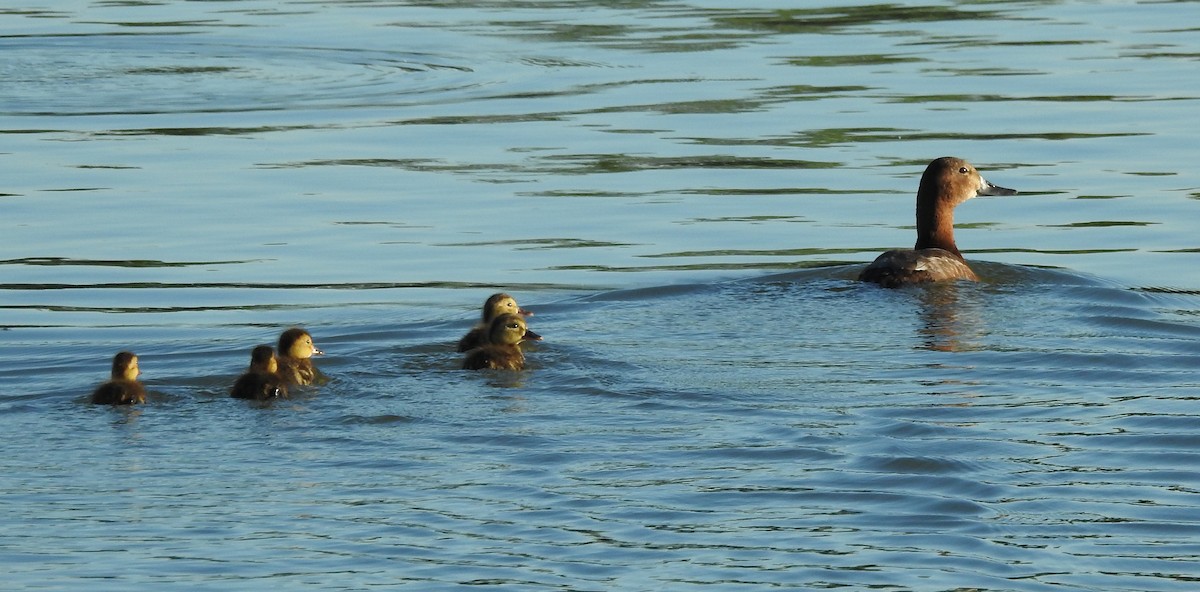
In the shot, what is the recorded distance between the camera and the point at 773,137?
18172 mm

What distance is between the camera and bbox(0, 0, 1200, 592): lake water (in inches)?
303

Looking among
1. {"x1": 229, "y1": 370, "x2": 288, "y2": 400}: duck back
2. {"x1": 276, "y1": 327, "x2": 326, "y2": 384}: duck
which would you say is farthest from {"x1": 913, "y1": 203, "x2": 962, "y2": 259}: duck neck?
{"x1": 229, "y1": 370, "x2": 288, "y2": 400}: duck back

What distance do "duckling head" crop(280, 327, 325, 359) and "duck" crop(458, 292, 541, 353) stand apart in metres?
0.89

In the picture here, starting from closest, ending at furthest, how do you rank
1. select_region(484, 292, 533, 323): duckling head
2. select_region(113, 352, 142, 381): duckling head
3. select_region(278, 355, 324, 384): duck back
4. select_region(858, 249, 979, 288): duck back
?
select_region(113, 352, 142, 381): duckling head < select_region(278, 355, 324, 384): duck back < select_region(484, 292, 533, 323): duckling head < select_region(858, 249, 979, 288): duck back

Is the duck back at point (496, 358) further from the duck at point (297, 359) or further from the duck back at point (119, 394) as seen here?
the duck back at point (119, 394)

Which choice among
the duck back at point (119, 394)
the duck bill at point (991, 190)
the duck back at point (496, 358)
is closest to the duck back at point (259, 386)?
the duck back at point (119, 394)

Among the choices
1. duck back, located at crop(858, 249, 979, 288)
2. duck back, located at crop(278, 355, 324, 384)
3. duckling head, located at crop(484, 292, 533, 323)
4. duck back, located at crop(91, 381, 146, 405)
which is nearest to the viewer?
duck back, located at crop(91, 381, 146, 405)

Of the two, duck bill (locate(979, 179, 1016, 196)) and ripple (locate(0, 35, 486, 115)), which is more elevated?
ripple (locate(0, 35, 486, 115))

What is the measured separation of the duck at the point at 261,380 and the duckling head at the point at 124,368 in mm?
486

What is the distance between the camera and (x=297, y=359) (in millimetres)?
10500

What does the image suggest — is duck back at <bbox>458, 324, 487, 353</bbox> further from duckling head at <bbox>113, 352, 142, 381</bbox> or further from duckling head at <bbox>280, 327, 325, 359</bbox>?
duckling head at <bbox>113, 352, 142, 381</bbox>

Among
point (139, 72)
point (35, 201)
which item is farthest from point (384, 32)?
point (35, 201)

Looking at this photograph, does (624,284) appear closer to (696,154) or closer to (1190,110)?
(696,154)

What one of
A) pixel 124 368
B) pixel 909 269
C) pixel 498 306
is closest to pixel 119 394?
pixel 124 368
